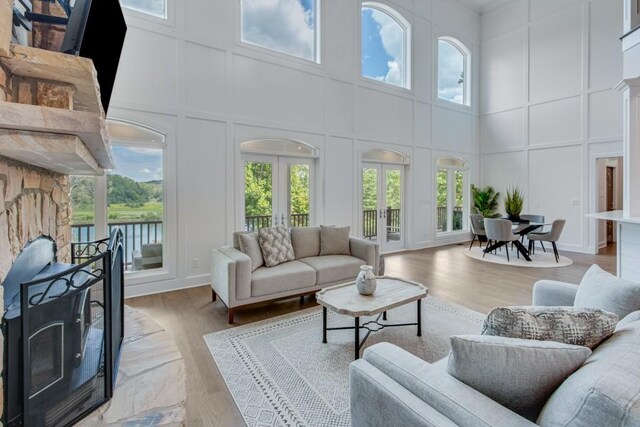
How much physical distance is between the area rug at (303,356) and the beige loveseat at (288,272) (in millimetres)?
300

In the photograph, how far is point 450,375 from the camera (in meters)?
1.16

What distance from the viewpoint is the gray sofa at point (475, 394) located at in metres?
0.80

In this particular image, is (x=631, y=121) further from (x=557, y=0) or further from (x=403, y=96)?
(x=557, y=0)

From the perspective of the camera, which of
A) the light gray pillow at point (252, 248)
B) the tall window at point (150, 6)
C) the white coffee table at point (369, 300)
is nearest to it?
the white coffee table at point (369, 300)

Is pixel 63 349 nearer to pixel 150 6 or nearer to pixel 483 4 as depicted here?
pixel 150 6

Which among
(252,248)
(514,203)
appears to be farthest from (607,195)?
(252,248)

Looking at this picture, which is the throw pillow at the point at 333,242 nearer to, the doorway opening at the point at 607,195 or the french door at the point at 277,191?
the french door at the point at 277,191

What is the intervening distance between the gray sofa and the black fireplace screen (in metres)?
1.19

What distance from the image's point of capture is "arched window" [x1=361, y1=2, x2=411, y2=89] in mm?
6648

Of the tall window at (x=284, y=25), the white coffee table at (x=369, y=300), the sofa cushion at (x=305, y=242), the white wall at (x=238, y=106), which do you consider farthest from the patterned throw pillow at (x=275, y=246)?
the tall window at (x=284, y=25)

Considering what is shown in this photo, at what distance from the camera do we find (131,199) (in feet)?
14.1

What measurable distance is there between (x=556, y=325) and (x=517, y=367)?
287mm

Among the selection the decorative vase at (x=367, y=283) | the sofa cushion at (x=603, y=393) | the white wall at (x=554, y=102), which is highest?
the white wall at (x=554, y=102)

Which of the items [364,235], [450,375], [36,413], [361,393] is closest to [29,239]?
[36,413]
